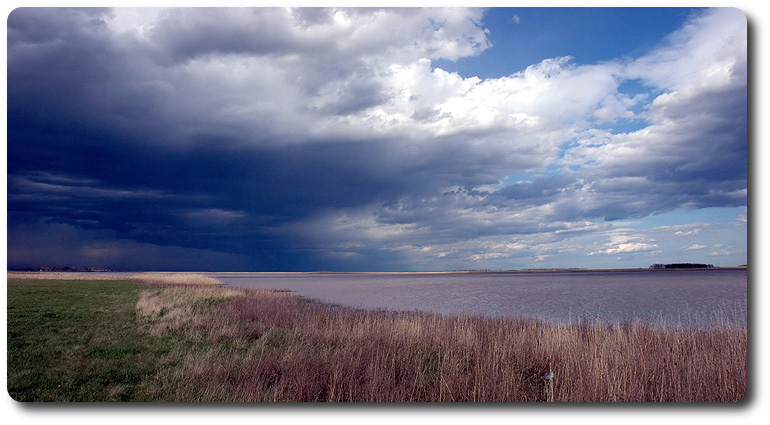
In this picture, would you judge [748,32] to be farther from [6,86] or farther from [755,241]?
[6,86]

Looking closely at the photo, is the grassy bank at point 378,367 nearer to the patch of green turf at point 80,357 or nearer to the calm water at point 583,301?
the patch of green turf at point 80,357

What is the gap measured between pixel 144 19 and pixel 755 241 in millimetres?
9053

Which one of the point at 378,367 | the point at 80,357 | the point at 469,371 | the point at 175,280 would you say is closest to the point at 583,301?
the point at 469,371

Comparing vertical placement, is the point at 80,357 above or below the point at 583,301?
above

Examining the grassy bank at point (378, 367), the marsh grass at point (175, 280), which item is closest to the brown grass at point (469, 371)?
the grassy bank at point (378, 367)

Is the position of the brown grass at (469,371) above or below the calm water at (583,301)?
above

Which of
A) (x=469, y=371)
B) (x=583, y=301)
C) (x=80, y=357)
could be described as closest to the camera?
(x=469, y=371)

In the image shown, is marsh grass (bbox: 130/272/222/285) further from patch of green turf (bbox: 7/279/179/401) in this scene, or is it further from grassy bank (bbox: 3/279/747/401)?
grassy bank (bbox: 3/279/747/401)

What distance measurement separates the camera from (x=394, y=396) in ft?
18.0

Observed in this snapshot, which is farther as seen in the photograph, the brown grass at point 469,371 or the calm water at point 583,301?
the calm water at point 583,301

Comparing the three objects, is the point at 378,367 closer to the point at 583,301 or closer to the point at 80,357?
the point at 80,357

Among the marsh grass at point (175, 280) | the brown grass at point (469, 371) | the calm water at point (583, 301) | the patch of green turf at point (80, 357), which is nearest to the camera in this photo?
the brown grass at point (469, 371)

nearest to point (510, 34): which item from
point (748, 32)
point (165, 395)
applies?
point (748, 32)

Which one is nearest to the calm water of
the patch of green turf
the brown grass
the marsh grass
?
the brown grass
